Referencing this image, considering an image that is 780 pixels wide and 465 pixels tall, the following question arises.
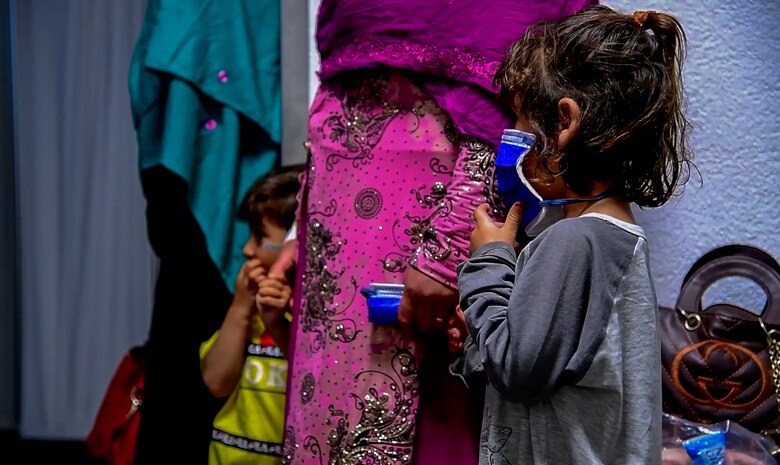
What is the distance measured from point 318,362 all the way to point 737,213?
80 centimetres

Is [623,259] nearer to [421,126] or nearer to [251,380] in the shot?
[421,126]

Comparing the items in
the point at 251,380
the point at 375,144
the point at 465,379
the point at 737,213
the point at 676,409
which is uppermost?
the point at 375,144

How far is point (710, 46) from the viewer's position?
151cm

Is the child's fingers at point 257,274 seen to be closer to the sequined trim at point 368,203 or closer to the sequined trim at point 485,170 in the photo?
the sequined trim at point 368,203

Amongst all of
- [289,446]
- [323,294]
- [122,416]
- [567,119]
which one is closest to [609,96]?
[567,119]

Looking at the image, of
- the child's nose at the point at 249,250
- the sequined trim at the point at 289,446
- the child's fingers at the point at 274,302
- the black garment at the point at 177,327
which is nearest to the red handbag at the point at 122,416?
the black garment at the point at 177,327

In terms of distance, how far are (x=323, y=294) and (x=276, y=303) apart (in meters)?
0.27

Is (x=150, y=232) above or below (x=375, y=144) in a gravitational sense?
below

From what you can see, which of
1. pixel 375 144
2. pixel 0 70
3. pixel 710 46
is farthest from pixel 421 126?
pixel 0 70

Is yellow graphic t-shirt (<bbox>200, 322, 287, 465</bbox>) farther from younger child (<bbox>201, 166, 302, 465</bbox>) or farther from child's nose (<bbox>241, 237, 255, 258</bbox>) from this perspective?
child's nose (<bbox>241, 237, 255, 258</bbox>)

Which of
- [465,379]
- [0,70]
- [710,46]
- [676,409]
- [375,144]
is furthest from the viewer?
[0,70]

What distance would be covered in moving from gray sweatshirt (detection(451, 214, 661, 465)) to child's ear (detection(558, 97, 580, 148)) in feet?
0.30

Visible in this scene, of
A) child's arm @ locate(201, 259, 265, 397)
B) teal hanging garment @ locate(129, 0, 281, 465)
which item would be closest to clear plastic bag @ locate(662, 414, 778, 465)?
child's arm @ locate(201, 259, 265, 397)

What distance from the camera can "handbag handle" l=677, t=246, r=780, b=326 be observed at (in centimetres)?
129
